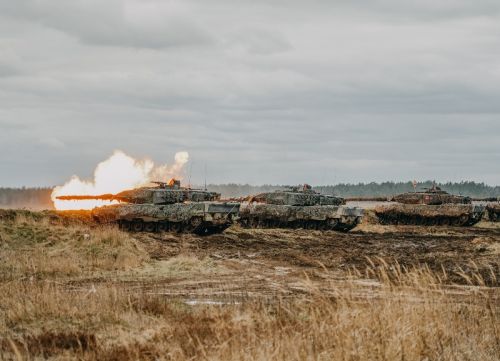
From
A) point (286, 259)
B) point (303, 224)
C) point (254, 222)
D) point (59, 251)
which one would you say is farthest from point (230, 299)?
point (303, 224)

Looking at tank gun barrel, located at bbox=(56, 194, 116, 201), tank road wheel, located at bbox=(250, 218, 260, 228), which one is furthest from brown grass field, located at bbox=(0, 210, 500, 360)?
tank road wheel, located at bbox=(250, 218, 260, 228)

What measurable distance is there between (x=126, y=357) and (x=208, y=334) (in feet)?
4.13

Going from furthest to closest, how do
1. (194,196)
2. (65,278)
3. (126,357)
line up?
(194,196) < (65,278) < (126,357)

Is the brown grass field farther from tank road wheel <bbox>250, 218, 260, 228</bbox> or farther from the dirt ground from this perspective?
tank road wheel <bbox>250, 218, 260, 228</bbox>

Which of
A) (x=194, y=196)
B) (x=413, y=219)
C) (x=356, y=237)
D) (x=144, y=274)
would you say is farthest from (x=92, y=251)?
(x=413, y=219)

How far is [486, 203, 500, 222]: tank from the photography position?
4303 centimetres

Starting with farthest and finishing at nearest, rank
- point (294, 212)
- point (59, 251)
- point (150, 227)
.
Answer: point (294, 212) → point (150, 227) → point (59, 251)

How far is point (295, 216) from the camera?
33.8 m

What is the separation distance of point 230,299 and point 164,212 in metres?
16.0

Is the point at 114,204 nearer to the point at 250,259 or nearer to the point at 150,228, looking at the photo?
the point at 150,228

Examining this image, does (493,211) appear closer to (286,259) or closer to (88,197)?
(88,197)

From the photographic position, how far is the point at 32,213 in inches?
1089

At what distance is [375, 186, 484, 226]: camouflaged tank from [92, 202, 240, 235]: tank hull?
13320 mm

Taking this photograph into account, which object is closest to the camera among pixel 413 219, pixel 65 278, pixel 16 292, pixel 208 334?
pixel 208 334
